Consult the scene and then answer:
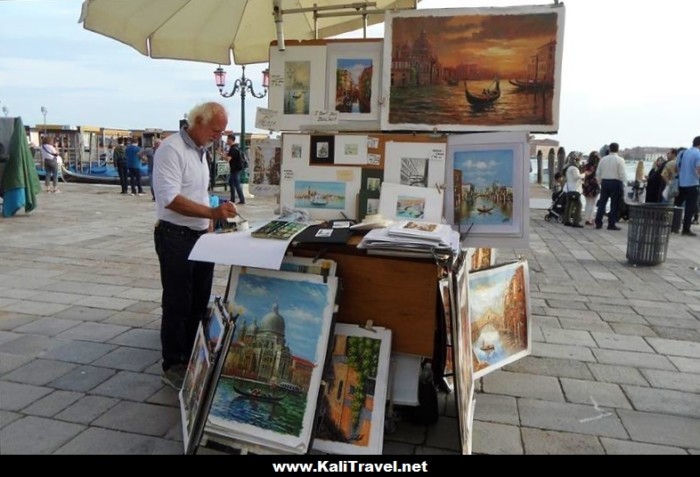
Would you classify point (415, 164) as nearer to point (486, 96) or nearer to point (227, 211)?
point (486, 96)

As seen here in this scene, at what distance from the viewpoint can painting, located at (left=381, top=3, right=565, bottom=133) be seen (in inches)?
107

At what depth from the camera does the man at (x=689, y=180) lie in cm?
938

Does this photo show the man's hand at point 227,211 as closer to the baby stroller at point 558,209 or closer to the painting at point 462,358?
the painting at point 462,358

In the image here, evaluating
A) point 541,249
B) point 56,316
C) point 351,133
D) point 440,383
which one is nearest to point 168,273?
point 351,133

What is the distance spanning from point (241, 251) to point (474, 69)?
1563 millimetres

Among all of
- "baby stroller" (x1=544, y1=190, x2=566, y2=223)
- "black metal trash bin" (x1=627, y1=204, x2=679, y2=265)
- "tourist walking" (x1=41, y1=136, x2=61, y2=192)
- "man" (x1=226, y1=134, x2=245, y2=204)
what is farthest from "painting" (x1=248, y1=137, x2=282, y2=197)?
"tourist walking" (x1=41, y1=136, x2=61, y2=192)

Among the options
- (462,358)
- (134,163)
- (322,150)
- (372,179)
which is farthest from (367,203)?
(134,163)

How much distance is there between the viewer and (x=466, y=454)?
2410 mm

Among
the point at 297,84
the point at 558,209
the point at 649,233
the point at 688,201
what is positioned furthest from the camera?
the point at 558,209

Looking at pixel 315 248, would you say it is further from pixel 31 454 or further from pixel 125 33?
pixel 125 33

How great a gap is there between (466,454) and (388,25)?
2221mm

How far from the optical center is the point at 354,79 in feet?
9.87

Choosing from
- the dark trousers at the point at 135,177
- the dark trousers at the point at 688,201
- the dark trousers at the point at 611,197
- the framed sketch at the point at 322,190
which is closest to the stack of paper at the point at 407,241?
the framed sketch at the point at 322,190

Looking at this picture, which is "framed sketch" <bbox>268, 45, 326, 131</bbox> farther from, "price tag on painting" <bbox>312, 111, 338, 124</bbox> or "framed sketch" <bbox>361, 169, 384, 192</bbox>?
"framed sketch" <bbox>361, 169, 384, 192</bbox>
